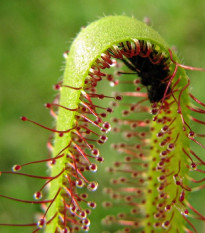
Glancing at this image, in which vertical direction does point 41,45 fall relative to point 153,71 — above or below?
above

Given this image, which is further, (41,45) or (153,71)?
(41,45)

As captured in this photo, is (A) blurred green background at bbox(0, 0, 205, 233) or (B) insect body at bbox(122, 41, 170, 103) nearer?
(B) insect body at bbox(122, 41, 170, 103)

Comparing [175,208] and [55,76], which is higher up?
[55,76]

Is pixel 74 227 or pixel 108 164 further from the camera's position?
pixel 108 164

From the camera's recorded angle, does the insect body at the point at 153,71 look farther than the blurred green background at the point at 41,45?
No

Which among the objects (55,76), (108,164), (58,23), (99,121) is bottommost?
(108,164)

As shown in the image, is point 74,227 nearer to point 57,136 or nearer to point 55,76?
point 57,136

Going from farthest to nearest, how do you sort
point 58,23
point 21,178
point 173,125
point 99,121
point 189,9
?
point 58,23, point 189,9, point 21,178, point 173,125, point 99,121

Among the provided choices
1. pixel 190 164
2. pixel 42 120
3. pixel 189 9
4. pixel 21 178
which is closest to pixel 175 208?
pixel 190 164
